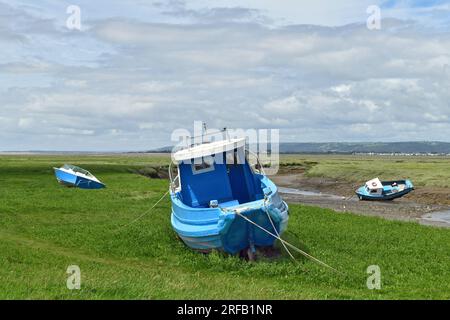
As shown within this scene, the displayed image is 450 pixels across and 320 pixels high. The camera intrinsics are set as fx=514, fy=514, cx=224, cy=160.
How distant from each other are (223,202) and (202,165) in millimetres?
1904

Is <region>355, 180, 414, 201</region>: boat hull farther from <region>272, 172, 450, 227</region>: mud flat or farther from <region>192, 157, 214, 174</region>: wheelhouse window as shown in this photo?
<region>192, 157, 214, 174</region>: wheelhouse window

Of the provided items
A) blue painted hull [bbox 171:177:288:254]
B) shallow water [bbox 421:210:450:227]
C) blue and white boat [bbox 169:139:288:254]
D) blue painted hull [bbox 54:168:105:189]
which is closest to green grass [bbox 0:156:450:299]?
blue painted hull [bbox 171:177:288:254]

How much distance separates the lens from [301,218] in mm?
33719

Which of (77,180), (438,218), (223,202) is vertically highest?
(223,202)

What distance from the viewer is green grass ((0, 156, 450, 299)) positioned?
1334 centimetres

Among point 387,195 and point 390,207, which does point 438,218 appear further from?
point 387,195

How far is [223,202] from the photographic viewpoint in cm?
2292

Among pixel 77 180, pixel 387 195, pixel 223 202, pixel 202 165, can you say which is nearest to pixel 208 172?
pixel 202 165

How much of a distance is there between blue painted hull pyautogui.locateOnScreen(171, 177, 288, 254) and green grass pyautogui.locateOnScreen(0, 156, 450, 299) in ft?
2.04

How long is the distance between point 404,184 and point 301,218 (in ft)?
96.4

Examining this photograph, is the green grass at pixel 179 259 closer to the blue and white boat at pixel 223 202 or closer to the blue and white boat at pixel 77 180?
the blue and white boat at pixel 223 202

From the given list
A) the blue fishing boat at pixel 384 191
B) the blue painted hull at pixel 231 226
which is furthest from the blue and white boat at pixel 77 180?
the blue painted hull at pixel 231 226

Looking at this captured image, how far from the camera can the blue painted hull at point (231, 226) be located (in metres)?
19.0
